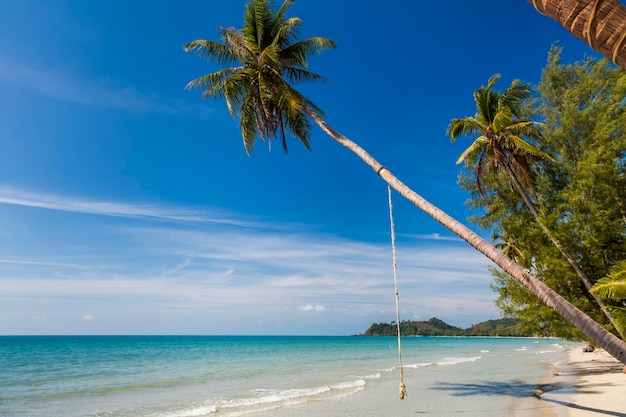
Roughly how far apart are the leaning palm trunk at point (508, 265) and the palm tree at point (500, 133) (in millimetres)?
7029

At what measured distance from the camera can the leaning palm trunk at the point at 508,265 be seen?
425 centimetres

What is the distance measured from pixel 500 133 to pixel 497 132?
0.13 m

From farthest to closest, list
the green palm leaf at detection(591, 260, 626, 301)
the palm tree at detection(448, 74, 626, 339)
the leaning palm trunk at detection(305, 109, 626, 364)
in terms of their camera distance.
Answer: the palm tree at detection(448, 74, 626, 339)
the green palm leaf at detection(591, 260, 626, 301)
the leaning palm trunk at detection(305, 109, 626, 364)

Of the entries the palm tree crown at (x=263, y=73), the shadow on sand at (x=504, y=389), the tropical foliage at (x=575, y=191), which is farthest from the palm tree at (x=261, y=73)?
the shadow on sand at (x=504, y=389)

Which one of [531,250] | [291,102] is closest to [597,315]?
[531,250]

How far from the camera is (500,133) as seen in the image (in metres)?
13.3

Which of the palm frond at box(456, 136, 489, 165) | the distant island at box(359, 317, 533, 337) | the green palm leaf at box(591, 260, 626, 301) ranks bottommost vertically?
the distant island at box(359, 317, 533, 337)

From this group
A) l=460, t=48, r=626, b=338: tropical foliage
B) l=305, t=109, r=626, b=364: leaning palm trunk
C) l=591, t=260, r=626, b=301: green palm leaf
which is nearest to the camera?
l=305, t=109, r=626, b=364: leaning palm trunk

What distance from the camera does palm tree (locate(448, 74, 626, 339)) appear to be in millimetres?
13109

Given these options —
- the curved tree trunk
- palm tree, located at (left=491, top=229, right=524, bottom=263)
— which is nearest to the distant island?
palm tree, located at (left=491, top=229, right=524, bottom=263)

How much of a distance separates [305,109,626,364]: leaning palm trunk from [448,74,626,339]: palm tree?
7029 mm

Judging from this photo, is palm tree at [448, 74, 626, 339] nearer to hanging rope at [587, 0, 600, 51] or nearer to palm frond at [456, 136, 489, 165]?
palm frond at [456, 136, 489, 165]

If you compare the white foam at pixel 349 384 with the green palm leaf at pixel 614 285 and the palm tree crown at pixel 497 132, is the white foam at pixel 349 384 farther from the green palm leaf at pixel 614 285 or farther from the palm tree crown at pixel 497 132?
the green palm leaf at pixel 614 285

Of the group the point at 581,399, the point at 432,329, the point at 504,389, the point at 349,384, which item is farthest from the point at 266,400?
the point at 432,329
